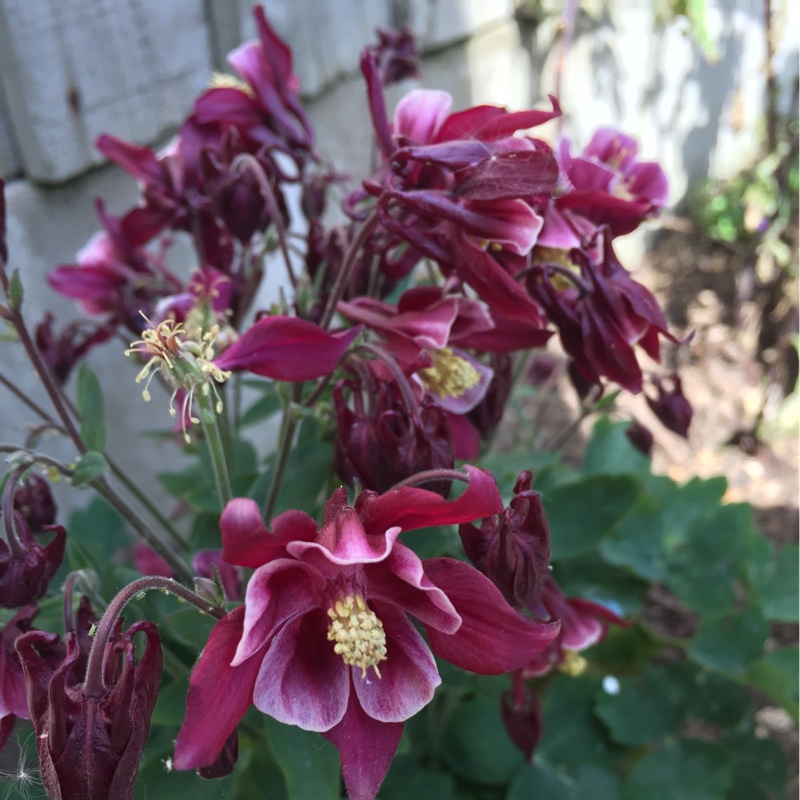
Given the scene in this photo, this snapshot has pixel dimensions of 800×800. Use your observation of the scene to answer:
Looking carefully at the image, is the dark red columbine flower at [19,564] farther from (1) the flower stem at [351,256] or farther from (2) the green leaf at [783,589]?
(2) the green leaf at [783,589]

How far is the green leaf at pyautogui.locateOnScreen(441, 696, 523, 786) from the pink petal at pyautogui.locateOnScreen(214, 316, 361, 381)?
579 millimetres

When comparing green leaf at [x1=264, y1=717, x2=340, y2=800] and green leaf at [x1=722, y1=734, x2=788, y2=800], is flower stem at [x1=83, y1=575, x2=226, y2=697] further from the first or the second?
green leaf at [x1=722, y1=734, x2=788, y2=800]

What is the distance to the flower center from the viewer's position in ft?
1.42

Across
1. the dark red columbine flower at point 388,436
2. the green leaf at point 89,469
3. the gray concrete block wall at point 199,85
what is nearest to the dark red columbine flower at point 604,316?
the dark red columbine flower at point 388,436

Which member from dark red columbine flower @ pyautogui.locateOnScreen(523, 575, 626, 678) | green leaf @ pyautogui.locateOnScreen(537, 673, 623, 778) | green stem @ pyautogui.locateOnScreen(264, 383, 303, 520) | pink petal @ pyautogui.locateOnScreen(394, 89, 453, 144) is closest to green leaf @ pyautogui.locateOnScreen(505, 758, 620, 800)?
green leaf @ pyautogui.locateOnScreen(537, 673, 623, 778)

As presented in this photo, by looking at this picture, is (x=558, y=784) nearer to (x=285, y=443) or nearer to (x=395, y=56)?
(x=285, y=443)

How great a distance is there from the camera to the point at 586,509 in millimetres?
785

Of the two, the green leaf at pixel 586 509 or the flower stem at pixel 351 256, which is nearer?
the flower stem at pixel 351 256

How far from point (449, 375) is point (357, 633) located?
0.24 meters

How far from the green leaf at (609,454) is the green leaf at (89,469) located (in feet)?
2.42

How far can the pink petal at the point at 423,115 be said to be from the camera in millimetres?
568

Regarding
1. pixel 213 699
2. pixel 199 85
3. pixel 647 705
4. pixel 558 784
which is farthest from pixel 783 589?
pixel 199 85

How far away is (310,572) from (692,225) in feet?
9.22

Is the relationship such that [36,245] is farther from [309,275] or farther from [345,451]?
[345,451]
